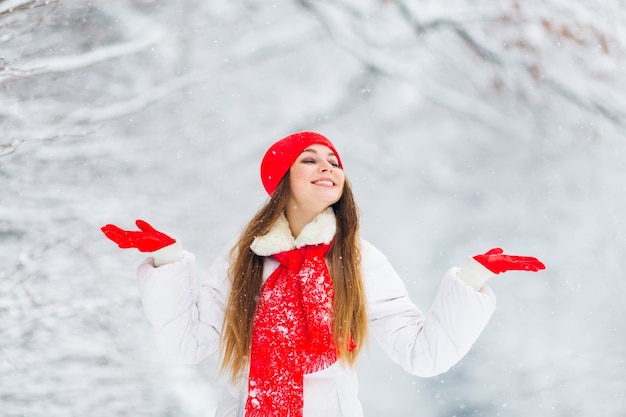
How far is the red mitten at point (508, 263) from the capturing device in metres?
1.09

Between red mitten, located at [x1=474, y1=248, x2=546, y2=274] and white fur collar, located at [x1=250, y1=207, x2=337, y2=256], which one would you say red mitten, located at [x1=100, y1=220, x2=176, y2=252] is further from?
red mitten, located at [x1=474, y1=248, x2=546, y2=274]

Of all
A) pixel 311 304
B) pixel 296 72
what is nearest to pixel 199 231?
pixel 296 72

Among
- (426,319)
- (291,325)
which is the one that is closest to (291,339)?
(291,325)

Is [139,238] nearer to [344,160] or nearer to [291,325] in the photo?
[291,325]

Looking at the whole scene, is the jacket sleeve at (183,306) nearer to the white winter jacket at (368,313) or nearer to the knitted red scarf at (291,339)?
the white winter jacket at (368,313)

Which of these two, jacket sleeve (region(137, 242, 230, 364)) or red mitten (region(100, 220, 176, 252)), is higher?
red mitten (region(100, 220, 176, 252))

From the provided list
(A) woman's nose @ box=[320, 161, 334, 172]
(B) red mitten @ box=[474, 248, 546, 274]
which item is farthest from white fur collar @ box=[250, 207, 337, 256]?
(B) red mitten @ box=[474, 248, 546, 274]

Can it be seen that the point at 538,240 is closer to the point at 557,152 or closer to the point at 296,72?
the point at 557,152

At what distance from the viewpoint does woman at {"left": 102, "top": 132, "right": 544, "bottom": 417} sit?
1.18 metres

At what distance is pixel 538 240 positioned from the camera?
9.23 ft

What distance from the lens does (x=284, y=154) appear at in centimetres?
137

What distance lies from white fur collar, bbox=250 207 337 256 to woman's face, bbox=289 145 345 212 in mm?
43

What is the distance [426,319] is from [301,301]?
248 millimetres

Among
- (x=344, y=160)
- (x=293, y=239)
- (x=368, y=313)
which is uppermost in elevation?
(x=293, y=239)
